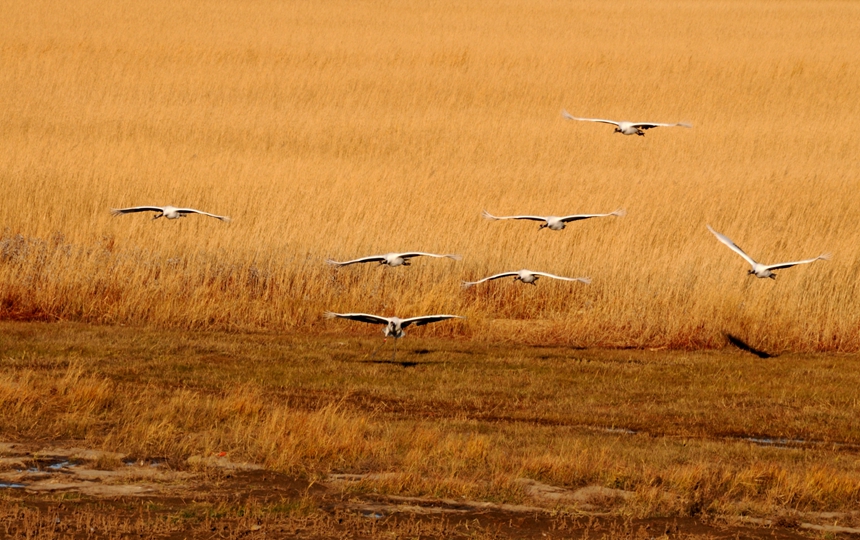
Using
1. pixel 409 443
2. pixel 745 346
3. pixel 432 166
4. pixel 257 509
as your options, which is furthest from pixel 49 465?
pixel 432 166

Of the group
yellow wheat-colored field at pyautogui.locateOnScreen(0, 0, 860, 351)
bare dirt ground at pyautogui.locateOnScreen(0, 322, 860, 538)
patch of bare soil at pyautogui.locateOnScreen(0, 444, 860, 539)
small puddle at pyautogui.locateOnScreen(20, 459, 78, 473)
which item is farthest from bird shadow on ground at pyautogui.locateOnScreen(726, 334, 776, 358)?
small puddle at pyautogui.locateOnScreen(20, 459, 78, 473)

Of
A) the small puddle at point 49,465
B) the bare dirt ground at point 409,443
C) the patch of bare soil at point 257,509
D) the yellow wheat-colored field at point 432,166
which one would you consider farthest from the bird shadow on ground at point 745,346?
the small puddle at point 49,465

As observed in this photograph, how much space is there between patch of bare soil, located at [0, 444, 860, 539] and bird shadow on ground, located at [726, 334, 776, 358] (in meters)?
8.69

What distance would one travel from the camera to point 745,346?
1842cm

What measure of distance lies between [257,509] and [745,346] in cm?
1098

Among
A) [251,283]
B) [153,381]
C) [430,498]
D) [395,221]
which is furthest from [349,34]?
[430,498]

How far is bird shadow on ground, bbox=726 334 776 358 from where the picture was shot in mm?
18098

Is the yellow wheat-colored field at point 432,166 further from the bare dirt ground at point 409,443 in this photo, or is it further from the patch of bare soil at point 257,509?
the patch of bare soil at point 257,509

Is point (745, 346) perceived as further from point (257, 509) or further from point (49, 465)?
point (49, 465)

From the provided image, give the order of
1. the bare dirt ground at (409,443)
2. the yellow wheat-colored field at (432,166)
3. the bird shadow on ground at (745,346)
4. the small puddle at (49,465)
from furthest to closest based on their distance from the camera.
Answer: the yellow wheat-colored field at (432,166), the bird shadow on ground at (745,346), the small puddle at (49,465), the bare dirt ground at (409,443)

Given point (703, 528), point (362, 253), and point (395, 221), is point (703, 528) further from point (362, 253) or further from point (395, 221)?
point (395, 221)

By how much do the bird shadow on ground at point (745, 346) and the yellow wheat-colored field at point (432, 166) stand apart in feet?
0.65

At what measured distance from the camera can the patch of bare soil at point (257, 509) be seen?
8.73 m

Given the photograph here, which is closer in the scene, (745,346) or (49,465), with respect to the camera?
(49,465)
